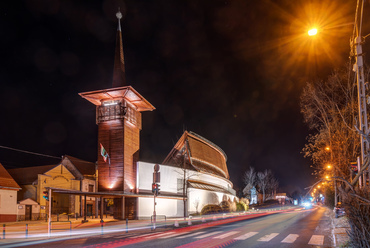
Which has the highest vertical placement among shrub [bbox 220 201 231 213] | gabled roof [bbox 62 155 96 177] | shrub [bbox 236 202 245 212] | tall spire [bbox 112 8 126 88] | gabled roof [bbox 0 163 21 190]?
tall spire [bbox 112 8 126 88]

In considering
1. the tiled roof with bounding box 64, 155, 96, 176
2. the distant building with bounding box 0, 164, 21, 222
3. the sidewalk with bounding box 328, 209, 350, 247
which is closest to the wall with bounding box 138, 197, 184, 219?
the distant building with bounding box 0, 164, 21, 222

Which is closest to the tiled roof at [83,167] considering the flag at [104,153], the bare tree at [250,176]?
the flag at [104,153]

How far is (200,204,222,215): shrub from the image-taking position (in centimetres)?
4669

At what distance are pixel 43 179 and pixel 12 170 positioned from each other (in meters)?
9.37

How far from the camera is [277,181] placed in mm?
116375

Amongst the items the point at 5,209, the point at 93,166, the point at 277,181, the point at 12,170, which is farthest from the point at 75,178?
the point at 277,181

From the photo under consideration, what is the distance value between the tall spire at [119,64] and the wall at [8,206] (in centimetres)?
1861

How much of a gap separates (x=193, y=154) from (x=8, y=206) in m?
30.5

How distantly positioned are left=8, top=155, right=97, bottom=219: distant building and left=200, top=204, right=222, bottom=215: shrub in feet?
59.1

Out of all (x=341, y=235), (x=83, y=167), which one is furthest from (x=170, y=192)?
(x=341, y=235)

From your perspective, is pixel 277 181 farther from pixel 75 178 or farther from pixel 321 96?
pixel 321 96

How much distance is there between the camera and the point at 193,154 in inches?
2243

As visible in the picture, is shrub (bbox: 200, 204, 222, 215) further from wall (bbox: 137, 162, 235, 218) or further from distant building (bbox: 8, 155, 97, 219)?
distant building (bbox: 8, 155, 97, 219)

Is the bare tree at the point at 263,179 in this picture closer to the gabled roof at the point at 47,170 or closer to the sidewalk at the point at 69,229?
the gabled roof at the point at 47,170
